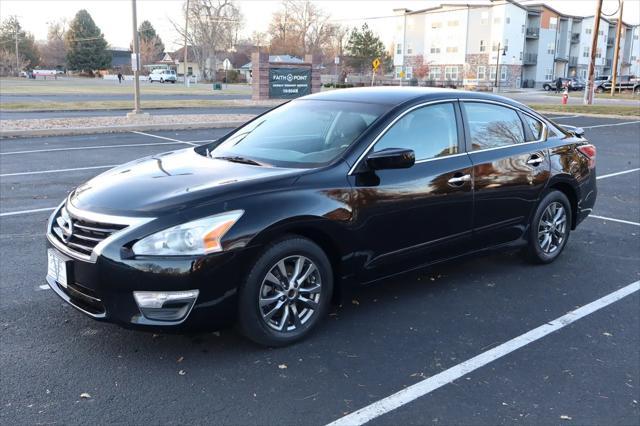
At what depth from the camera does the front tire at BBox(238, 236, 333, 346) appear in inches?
145

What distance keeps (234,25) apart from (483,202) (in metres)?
95.1

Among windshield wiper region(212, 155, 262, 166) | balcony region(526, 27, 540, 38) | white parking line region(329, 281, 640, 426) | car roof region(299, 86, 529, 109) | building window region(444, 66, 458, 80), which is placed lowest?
white parking line region(329, 281, 640, 426)

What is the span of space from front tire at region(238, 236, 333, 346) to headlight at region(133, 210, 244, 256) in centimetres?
31

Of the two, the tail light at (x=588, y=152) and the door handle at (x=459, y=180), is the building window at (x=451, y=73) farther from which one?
the door handle at (x=459, y=180)

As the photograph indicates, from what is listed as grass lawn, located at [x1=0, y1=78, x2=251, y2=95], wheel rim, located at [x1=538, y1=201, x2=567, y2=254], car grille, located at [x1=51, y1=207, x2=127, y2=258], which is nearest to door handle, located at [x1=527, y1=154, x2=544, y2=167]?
wheel rim, located at [x1=538, y1=201, x2=567, y2=254]

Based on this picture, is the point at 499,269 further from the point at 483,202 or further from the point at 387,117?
the point at 387,117

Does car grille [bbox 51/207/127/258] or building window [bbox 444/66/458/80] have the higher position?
building window [bbox 444/66/458/80]

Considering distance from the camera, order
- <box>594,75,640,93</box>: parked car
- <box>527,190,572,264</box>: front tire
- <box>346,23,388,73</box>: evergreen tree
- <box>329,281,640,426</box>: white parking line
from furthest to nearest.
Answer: <box>346,23,388,73</box>: evergreen tree < <box>594,75,640,93</box>: parked car < <box>527,190,572,264</box>: front tire < <box>329,281,640,426</box>: white parking line

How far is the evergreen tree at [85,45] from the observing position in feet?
317

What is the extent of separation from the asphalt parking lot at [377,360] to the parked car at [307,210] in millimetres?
308

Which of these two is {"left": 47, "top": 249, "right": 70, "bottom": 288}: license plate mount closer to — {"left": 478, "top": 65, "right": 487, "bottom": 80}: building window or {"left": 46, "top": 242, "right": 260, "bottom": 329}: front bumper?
{"left": 46, "top": 242, "right": 260, "bottom": 329}: front bumper

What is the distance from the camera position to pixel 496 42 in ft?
239

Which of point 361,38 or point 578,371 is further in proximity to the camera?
point 361,38

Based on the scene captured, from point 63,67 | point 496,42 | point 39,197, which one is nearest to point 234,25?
point 63,67
